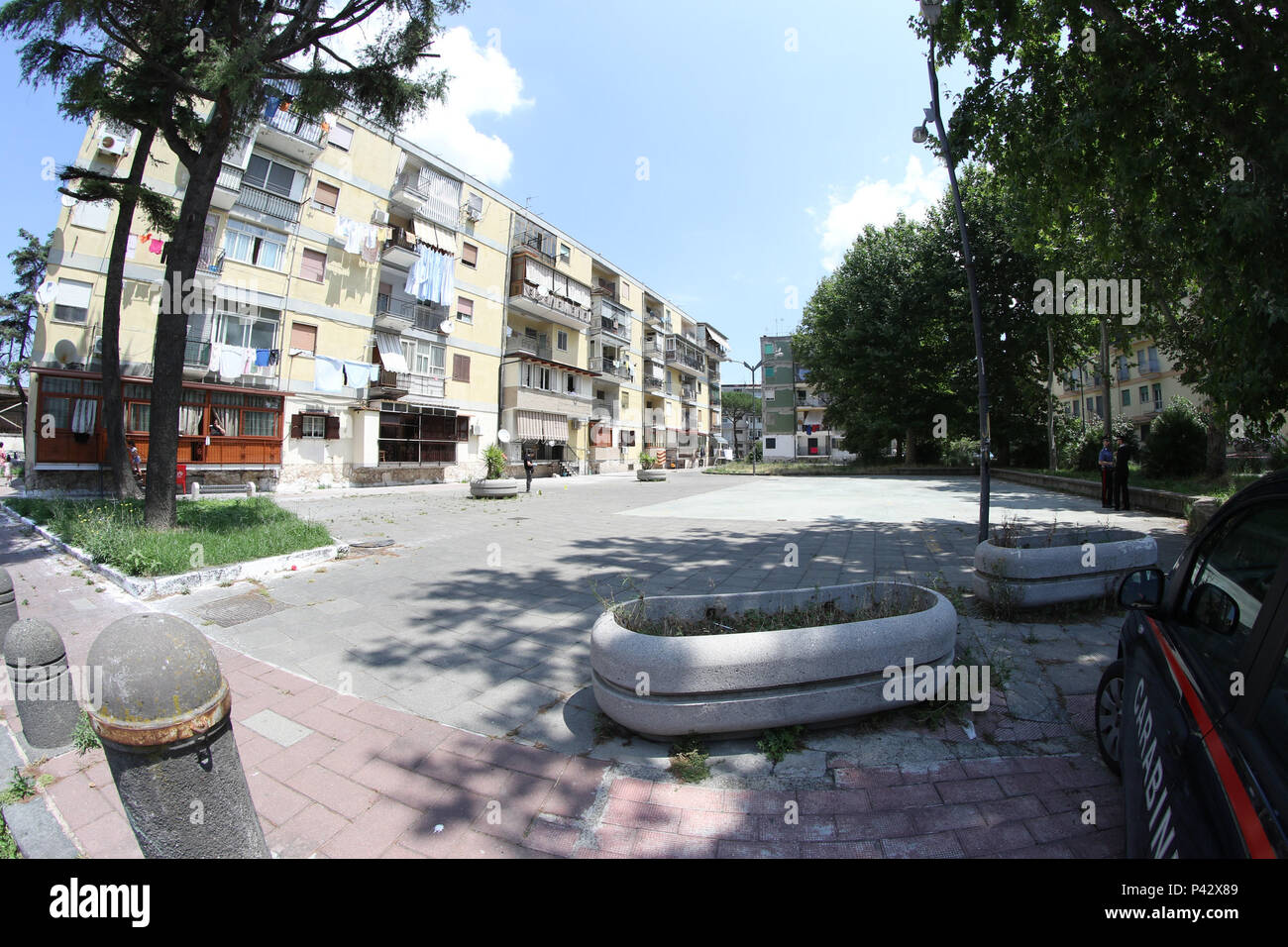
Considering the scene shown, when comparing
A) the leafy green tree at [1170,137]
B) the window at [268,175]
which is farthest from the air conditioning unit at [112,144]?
the leafy green tree at [1170,137]

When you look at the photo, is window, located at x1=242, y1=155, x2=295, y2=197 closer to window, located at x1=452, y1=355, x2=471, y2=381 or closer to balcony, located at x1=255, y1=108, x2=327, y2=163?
balcony, located at x1=255, y1=108, x2=327, y2=163

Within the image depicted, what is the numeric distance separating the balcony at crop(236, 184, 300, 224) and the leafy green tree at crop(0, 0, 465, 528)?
10.5 m

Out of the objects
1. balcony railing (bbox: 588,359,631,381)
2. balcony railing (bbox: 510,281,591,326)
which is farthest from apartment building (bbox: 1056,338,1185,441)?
balcony railing (bbox: 510,281,591,326)

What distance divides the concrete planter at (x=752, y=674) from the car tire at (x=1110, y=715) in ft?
2.59

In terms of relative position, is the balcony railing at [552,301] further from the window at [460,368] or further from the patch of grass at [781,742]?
the patch of grass at [781,742]

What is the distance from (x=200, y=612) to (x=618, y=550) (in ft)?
16.8

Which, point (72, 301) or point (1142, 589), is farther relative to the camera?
point (72, 301)

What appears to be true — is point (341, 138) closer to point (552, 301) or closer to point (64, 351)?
point (552, 301)

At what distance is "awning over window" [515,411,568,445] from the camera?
3161 centimetres

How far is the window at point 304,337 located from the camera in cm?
2158

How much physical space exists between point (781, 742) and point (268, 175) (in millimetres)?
27226

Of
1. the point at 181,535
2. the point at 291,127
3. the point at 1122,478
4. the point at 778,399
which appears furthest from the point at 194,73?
the point at 778,399

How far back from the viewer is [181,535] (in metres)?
7.39

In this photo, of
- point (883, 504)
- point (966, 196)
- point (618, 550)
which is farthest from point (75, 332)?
point (966, 196)
